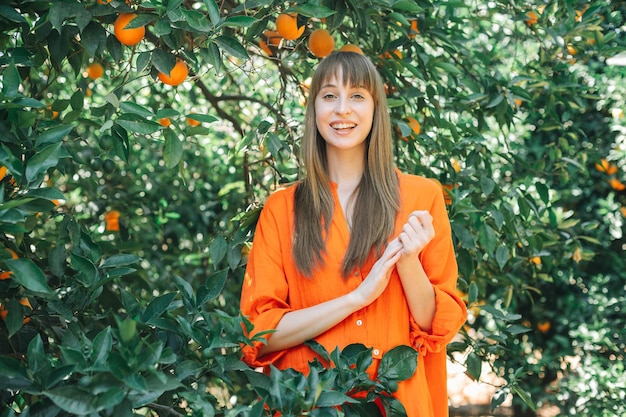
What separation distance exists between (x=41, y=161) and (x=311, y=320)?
2.04 feet

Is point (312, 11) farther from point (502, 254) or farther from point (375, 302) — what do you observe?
point (502, 254)

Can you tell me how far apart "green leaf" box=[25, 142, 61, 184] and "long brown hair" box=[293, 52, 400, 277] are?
571 millimetres

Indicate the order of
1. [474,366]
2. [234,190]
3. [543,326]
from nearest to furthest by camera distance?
[474,366] < [234,190] < [543,326]

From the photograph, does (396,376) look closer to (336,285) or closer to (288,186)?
(336,285)

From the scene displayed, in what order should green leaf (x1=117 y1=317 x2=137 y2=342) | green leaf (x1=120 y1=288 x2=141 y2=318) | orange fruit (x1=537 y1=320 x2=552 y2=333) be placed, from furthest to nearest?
1. orange fruit (x1=537 y1=320 x2=552 y2=333)
2. green leaf (x1=120 y1=288 x2=141 y2=318)
3. green leaf (x1=117 y1=317 x2=137 y2=342)

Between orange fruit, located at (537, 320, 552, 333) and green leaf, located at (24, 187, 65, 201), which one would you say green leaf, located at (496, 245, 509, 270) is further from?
orange fruit, located at (537, 320, 552, 333)

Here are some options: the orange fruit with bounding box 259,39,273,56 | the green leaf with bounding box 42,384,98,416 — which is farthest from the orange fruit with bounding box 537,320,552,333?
the green leaf with bounding box 42,384,98,416

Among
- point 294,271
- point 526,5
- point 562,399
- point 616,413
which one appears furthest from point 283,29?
point 562,399

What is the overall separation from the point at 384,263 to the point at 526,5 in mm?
1447

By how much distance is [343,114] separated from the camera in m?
1.72

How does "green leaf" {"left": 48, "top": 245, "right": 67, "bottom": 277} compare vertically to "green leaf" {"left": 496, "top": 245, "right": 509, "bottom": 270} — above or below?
above

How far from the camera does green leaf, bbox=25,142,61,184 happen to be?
134cm

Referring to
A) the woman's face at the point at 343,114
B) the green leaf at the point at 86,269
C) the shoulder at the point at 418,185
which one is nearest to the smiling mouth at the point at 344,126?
the woman's face at the point at 343,114

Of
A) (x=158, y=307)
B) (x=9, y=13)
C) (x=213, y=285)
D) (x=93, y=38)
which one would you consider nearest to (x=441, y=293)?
(x=213, y=285)
